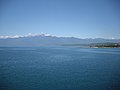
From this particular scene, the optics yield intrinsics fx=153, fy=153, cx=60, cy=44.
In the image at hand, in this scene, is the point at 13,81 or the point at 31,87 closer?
the point at 31,87

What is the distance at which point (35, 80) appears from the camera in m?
35.4

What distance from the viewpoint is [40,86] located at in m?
31.2

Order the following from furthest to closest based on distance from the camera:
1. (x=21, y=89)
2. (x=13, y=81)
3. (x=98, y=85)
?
1. (x=13, y=81)
2. (x=98, y=85)
3. (x=21, y=89)

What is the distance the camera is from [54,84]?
32.7 metres

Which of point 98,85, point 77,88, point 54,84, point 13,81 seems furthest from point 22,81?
point 98,85

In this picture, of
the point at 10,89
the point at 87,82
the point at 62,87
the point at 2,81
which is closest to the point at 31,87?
the point at 10,89

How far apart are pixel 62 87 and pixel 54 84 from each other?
259 cm

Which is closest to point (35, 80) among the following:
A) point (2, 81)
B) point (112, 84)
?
point (2, 81)

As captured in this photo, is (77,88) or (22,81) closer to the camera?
(77,88)

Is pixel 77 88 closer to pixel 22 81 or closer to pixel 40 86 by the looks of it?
pixel 40 86

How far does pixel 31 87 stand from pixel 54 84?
5.00m

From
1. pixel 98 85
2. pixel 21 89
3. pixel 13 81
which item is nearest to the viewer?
pixel 21 89

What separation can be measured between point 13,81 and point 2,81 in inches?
106

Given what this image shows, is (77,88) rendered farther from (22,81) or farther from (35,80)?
(22,81)
